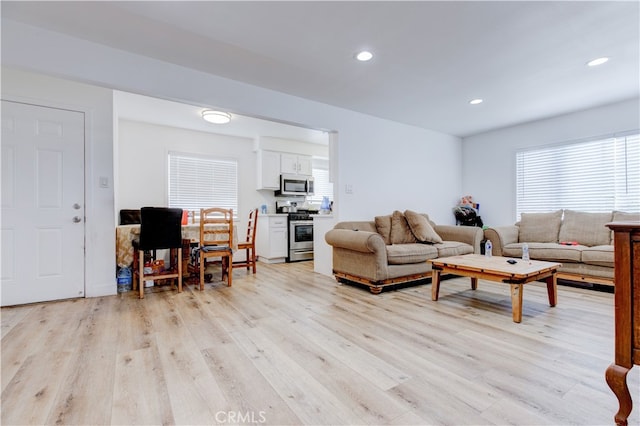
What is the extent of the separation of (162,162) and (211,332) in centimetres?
386

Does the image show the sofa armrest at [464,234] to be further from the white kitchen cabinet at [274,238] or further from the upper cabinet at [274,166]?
the upper cabinet at [274,166]

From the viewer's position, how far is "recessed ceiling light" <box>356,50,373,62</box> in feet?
8.98

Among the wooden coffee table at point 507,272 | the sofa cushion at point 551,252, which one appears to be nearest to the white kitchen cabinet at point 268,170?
the wooden coffee table at point 507,272

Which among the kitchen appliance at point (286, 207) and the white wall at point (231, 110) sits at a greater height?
the white wall at point (231, 110)

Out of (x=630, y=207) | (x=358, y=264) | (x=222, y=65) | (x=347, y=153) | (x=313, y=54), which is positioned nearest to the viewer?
(x=313, y=54)

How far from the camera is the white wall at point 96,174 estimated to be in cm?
322

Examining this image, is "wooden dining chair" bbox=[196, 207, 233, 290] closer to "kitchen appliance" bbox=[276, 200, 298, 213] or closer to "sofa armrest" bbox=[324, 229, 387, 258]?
"sofa armrest" bbox=[324, 229, 387, 258]

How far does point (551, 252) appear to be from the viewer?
3.80 m

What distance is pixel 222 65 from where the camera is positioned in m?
2.98

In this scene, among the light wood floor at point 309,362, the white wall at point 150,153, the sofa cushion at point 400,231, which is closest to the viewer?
the light wood floor at point 309,362

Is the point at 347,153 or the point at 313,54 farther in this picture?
the point at 347,153

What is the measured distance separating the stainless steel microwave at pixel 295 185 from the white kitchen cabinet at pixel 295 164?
0.34 ft

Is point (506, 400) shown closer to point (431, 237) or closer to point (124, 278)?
point (431, 237)

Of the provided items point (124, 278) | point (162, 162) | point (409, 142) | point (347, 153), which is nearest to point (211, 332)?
point (124, 278)
